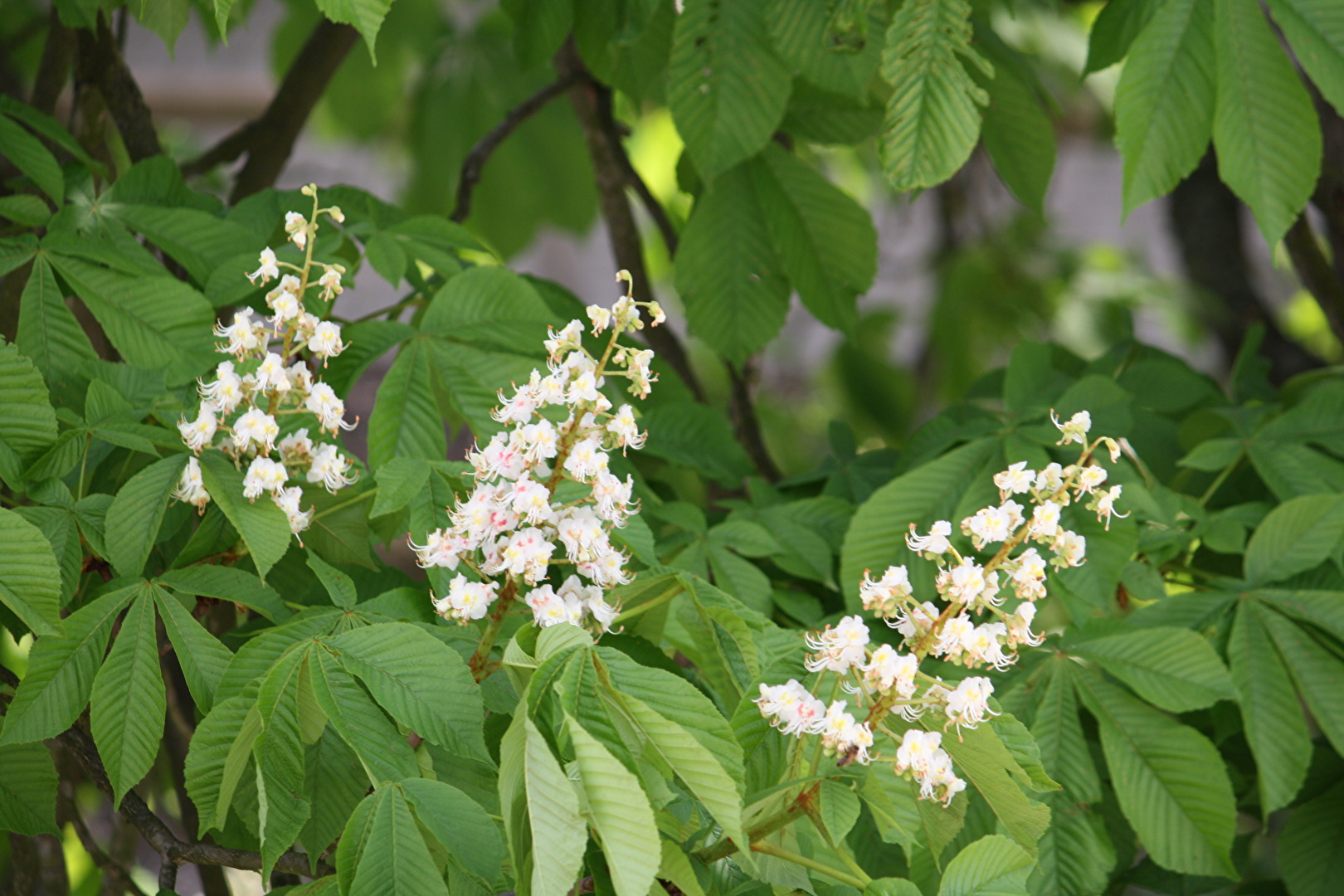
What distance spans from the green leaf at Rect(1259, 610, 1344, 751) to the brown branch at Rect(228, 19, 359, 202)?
3.17 feet

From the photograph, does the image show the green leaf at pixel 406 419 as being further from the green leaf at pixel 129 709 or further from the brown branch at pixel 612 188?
the brown branch at pixel 612 188

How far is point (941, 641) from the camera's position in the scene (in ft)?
1.49

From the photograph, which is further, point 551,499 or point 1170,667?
point 1170,667

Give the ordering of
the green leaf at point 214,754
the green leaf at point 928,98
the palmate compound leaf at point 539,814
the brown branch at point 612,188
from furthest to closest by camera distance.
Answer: the brown branch at point 612,188
the green leaf at point 928,98
the green leaf at point 214,754
the palmate compound leaf at point 539,814

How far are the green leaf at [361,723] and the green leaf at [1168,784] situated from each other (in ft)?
1.60

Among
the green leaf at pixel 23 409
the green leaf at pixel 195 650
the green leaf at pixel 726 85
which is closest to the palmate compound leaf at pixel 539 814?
the green leaf at pixel 195 650

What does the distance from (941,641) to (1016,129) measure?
0.69 metres

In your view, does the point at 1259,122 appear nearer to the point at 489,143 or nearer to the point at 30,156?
the point at 489,143

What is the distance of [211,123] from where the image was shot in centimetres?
322

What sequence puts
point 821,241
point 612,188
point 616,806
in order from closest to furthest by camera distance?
point 616,806 → point 821,241 → point 612,188

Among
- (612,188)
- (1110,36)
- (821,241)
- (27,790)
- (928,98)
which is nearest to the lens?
(27,790)

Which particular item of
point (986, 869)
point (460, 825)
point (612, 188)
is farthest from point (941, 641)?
point (612, 188)

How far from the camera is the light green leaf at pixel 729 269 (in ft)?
3.24

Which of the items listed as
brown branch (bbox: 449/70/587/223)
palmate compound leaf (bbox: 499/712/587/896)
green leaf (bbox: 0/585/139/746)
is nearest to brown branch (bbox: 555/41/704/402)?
brown branch (bbox: 449/70/587/223)
